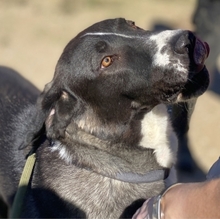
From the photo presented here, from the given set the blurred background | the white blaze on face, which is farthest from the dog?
the blurred background

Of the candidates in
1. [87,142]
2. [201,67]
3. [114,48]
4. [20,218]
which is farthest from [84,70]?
[20,218]

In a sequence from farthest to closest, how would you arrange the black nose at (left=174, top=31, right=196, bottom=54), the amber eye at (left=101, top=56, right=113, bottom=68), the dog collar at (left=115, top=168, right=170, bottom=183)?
1. the dog collar at (left=115, top=168, right=170, bottom=183)
2. the amber eye at (left=101, top=56, right=113, bottom=68)
3. the black nose at (left=174, top=31, right=196, bottom=54)

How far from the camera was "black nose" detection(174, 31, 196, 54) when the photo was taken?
10.5ft

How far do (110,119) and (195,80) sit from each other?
0.59 meters

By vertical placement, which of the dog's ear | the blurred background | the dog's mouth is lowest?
the blurred background

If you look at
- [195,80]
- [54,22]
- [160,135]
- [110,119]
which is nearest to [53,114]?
[110,119]

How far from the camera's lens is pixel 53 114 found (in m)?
3.46

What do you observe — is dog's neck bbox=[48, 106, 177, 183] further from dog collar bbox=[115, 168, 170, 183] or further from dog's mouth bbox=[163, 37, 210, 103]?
dog's mouth bbox=[163, 37, 210, 103]

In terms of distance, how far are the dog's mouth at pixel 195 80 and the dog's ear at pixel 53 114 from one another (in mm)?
625

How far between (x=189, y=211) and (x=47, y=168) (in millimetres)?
1472

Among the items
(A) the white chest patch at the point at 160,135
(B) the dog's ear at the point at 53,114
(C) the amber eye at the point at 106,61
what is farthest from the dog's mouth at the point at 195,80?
(B) the dog's ear at the point at 53,114

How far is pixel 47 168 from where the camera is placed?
147 inches

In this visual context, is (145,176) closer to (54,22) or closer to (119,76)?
(119,76)

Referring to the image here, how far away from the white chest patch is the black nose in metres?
0.48
